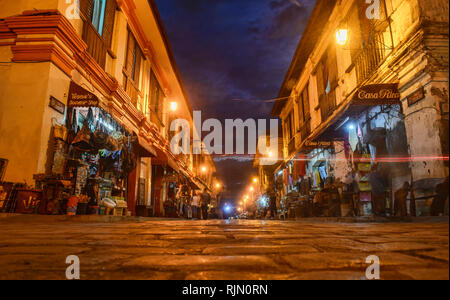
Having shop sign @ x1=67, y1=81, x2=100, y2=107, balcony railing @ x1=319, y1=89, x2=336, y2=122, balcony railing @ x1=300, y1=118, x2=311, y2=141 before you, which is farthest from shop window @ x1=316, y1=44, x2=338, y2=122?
shop sign @ x1=67, y1=81, x2=100, y2=107

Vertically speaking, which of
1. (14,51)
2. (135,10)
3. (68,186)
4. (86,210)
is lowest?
(86,210)

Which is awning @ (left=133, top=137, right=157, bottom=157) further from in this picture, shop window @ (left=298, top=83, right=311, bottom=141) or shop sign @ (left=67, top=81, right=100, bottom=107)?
shop window @ (left=298, top=83, right=311, bottom=141)

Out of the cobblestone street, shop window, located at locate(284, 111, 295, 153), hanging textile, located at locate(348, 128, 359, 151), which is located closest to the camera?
the cobblestone street

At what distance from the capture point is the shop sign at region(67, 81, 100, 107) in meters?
7.14

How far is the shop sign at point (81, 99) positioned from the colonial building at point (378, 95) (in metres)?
6.63

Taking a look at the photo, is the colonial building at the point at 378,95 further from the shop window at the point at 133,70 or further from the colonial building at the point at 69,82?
the shop window at the point at 133,70

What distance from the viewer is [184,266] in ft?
4.38

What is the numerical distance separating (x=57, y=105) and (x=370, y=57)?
9095 mm

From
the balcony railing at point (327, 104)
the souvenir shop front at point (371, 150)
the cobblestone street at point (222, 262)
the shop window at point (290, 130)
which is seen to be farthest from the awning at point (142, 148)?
the shop window at point (290, 130)

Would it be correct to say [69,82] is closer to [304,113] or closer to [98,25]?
[98,25]
